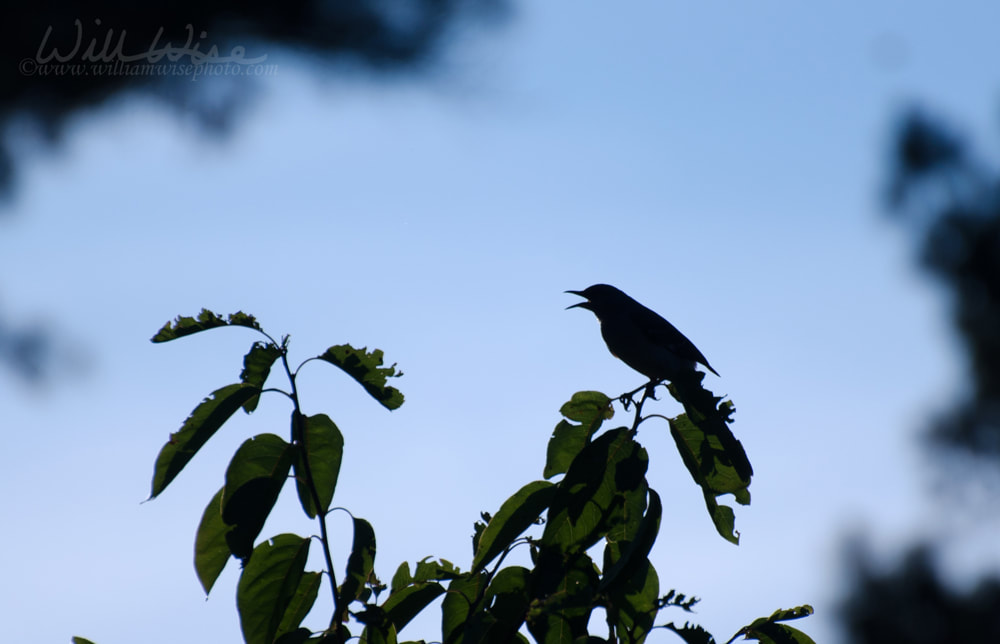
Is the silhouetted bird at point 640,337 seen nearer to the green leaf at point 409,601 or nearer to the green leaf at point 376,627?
the green leaf at point 409,601

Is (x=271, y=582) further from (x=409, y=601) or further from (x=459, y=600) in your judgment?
(x=459, y=600)

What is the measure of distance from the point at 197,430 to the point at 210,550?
319 mm

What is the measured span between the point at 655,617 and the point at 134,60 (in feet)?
27.5

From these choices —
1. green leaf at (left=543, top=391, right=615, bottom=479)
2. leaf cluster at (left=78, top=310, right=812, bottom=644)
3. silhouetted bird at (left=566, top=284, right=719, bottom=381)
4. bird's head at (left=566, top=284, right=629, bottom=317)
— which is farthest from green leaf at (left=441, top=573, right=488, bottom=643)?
bird's head at (left=566, top=284, right=629, bottom=317)

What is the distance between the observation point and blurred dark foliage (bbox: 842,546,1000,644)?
26562mm

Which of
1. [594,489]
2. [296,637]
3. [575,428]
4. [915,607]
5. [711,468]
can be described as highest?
[915,607]

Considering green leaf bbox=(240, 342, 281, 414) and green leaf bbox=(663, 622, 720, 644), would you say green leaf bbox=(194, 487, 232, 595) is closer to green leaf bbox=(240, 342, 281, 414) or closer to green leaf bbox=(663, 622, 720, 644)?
green leaf bbox=(240, 342, 281, 414)

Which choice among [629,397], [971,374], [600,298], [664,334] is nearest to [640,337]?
[664,334]

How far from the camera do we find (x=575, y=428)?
3035mm

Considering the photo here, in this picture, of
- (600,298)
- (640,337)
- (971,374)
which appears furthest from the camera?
(971,374)

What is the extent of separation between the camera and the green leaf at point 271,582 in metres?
2.49

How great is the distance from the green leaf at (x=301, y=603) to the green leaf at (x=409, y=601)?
215 millimetres

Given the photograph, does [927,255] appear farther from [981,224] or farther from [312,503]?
[312,503]

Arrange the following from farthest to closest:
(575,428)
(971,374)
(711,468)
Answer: (971,374) → (575,428) → (711,468)
